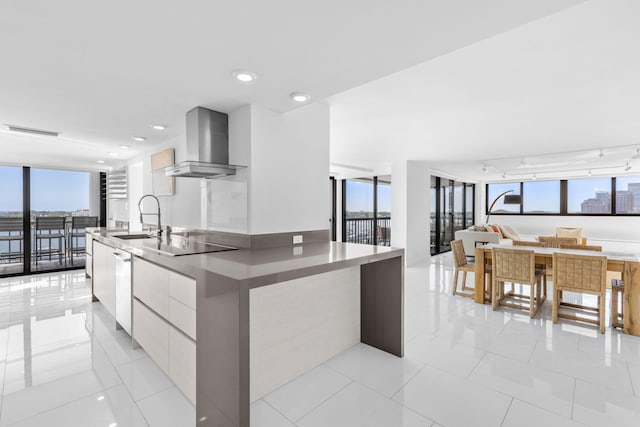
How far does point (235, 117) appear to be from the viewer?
2676mm

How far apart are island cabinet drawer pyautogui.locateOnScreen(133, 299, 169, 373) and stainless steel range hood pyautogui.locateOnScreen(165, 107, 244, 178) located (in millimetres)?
1188

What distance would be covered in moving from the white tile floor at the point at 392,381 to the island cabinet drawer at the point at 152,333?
0.14 m

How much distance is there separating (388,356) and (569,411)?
3.73 ft

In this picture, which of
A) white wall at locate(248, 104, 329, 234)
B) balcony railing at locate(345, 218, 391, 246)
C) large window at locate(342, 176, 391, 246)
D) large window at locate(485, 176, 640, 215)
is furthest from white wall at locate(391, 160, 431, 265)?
large window at locate(485, 176, 640, 215)

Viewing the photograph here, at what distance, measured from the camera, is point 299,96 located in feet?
7.59

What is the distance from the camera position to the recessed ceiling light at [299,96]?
2.28m

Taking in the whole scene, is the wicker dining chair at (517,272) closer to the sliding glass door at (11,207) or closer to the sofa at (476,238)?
the sofa at (476,238)

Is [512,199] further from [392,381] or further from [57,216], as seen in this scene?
[57,216]

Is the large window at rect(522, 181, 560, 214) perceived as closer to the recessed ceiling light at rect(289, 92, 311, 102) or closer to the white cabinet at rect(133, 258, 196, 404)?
the recessed ceiling light at rect(289, 92, 311, 102)

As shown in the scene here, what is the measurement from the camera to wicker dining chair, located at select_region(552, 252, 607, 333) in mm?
2926

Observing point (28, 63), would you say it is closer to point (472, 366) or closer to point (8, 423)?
point (8, 423)

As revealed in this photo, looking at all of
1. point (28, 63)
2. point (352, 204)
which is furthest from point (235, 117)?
point (352, 204)

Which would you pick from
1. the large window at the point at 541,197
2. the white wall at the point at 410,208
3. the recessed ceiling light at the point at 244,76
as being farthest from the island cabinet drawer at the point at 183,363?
the large window at the point at 541,197

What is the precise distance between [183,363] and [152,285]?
668mm
